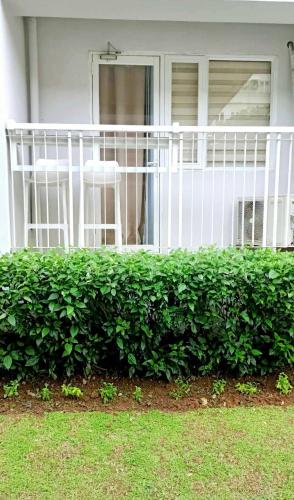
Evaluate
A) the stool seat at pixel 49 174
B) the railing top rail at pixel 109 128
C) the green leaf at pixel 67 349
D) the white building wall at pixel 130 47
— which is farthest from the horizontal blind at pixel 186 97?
the green leaf at pixel 67 349

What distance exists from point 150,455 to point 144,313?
882 millimetres

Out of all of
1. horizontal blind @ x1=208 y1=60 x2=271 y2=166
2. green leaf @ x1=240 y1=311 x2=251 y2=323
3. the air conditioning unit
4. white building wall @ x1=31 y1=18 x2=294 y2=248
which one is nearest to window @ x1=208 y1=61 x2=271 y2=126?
horizontal blind @ x1=208 y1=60 x2=271 y2=166

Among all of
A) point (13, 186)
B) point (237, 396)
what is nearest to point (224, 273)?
point (237, 396)

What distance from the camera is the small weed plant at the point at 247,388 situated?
2.87 meters

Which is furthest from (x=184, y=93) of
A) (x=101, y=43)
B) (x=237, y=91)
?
(x=101, y=43)

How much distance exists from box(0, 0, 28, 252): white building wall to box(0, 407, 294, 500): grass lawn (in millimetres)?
1865

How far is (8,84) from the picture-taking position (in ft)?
13.0

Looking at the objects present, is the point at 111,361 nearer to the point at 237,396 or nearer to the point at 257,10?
the point at 237,396

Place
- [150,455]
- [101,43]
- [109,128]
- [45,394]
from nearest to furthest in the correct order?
1. [150,455]
2. [45,394]
3. [109,128]
4. [101,43]

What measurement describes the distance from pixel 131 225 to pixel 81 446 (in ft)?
10.4

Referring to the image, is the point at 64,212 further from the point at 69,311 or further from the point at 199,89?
the point at 199,89

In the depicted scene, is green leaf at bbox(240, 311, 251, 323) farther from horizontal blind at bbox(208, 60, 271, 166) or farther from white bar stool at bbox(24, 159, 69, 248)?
horizontal blind at bbox(208, 60, 271, 166)

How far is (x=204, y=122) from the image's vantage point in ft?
16.9

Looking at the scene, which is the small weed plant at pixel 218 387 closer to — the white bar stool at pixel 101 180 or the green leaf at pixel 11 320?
the green leaf at pixel 11 320
